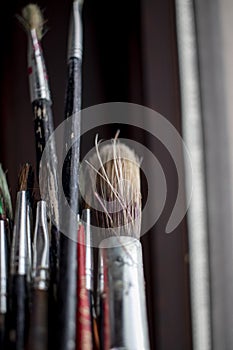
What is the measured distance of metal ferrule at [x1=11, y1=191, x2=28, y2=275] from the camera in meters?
0.47

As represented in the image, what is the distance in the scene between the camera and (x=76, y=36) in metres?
0.59

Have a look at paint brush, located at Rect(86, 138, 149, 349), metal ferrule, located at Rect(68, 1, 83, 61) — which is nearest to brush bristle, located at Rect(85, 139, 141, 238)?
paint brush, located at Rect(86, 138, 149, 349)

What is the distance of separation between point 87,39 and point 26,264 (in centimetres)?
30

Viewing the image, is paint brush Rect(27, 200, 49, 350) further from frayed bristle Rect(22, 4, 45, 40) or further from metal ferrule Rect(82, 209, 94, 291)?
frayed bristle Rect(22, 4, 45, 40)

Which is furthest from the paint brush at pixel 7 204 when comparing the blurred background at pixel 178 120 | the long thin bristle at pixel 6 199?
the blurred background at pixel 178 120

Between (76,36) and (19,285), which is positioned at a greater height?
(76,36)

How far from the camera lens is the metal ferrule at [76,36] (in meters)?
0.58

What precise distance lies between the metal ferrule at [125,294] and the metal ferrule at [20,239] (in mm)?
59

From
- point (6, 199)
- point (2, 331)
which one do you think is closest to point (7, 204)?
point (6, 199)

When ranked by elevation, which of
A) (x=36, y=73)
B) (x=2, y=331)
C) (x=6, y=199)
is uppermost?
(x=36, y=73)

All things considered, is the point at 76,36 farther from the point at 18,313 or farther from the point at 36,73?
the point at 18,313

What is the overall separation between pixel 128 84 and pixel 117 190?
6.8 inches

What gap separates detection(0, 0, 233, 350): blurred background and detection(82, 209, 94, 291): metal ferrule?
9cm

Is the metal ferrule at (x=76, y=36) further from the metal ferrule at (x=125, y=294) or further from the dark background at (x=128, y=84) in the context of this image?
the metal ferrule at (x=125, y=294)
